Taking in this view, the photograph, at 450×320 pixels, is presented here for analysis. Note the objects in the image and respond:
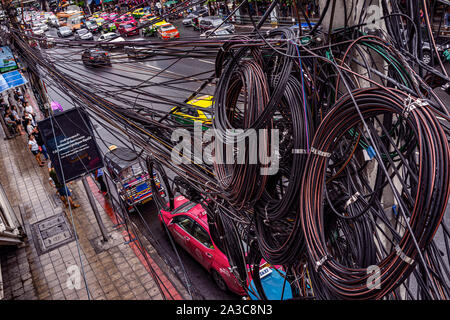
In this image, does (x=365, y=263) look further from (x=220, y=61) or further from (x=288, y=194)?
(x=220, y=61)

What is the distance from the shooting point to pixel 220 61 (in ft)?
15.0

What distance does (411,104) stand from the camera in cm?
231

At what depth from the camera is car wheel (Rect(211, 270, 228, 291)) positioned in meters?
8.33

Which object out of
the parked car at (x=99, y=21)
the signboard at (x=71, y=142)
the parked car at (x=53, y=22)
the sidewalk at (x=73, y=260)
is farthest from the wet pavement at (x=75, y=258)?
the parked car at (x=53, y=22)

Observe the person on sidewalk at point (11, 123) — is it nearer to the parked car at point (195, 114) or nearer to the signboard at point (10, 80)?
the signboard at point (10, 80)

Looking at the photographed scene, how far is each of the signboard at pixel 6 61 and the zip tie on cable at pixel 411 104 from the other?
52.9 feet

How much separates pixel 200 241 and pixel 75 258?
3762 mm

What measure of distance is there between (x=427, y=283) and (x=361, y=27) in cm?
231

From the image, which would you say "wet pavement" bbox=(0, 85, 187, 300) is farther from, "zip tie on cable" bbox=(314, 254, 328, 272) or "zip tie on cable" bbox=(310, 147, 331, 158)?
"zip tie on cable" bbox=(310, 147, 331, 158)

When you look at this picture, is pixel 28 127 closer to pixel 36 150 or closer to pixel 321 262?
pixel 36 150

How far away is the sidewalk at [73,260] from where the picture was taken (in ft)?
28.4

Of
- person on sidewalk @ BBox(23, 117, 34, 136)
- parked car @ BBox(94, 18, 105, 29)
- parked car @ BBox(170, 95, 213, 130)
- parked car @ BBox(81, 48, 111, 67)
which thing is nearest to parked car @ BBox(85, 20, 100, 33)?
parked car @ BBox(94, 18, 105, 29)
